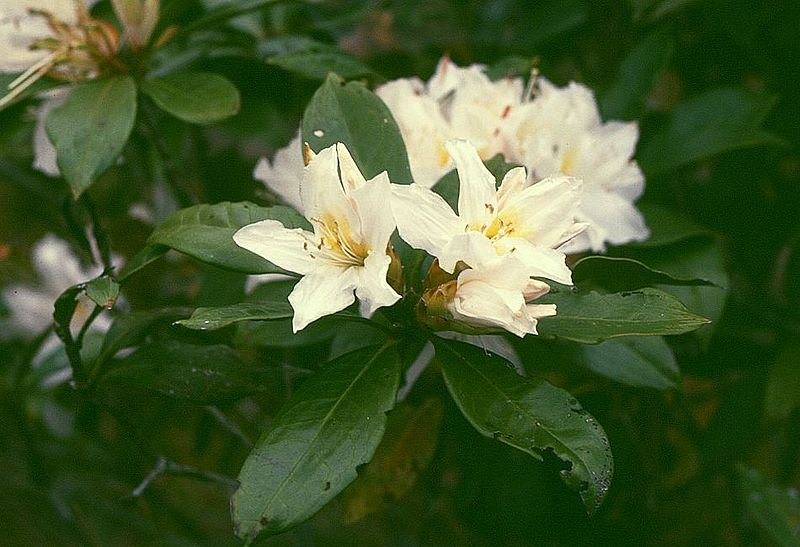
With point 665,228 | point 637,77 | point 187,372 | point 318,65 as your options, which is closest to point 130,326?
point 187,372

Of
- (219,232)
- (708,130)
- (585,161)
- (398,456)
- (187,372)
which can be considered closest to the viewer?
(219,232)

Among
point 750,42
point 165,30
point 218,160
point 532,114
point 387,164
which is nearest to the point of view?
point 387,164

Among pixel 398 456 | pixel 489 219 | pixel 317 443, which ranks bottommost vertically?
pixel 398 456

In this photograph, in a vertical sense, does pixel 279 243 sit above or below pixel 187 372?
above

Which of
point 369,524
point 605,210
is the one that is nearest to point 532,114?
point 605,210

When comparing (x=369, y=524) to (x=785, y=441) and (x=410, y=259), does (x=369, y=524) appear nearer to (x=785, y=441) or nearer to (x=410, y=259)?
(x=785, y=441)

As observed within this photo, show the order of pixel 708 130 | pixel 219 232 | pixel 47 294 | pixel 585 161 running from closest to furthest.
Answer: pixel 219 232 → pixel 585 161 → pixel 708 130 → pixel 47 294

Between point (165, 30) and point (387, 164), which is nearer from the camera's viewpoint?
point (387, 164)

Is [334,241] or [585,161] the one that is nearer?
[334,241]

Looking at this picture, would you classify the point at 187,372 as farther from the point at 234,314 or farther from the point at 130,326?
the point at 234,314
